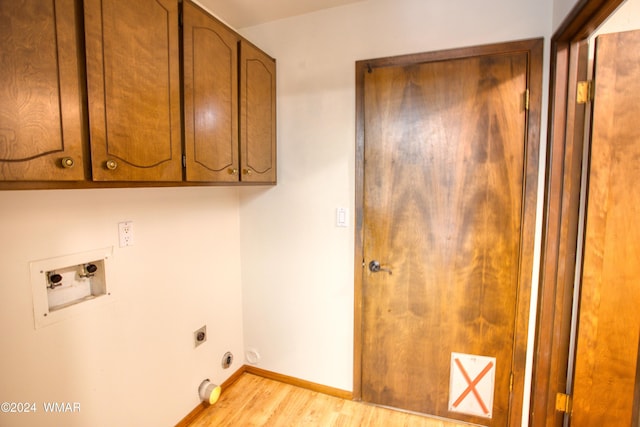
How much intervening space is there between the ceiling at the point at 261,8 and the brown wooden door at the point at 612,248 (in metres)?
1.32

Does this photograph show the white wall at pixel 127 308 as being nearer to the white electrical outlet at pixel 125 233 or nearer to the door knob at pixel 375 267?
the white electrical outlet at pixel 125 233

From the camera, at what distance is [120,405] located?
1385 mm

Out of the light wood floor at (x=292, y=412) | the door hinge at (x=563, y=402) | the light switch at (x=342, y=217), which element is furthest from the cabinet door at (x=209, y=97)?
the door hinge at (x=563, y=402)

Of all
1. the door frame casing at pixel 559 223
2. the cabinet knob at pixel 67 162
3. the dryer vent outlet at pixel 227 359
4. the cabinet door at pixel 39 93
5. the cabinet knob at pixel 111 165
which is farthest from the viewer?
the dryer vent outlet at pixel 227 359

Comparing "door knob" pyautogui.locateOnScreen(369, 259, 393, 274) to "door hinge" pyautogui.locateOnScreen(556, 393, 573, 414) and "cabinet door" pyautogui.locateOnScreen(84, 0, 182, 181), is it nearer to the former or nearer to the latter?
"door hinge" pyautogui.locateOnScreen(556, 393, 573, 414)

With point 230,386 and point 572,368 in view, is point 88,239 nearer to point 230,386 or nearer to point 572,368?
point 230,386

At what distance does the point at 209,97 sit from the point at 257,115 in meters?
0.39

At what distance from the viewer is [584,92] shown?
1320mm

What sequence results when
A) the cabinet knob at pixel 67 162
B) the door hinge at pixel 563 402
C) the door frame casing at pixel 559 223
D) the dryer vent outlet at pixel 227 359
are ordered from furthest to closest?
the dryer vent outlet at pixel 227 359 < the door hinge at pixel 563 402 < the door frame casing at pixel 559 223 < the cabinet knob at pixel 67 162

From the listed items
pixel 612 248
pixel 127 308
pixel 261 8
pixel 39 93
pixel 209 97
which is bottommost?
pixel 127 308

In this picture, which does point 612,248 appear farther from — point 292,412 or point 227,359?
point 227,359

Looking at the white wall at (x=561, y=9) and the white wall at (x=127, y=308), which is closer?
the white wall at (x=127, y=308)

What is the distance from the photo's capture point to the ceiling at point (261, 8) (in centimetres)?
172

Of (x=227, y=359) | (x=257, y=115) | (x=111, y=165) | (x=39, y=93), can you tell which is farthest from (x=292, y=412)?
(x=39, y=93)
